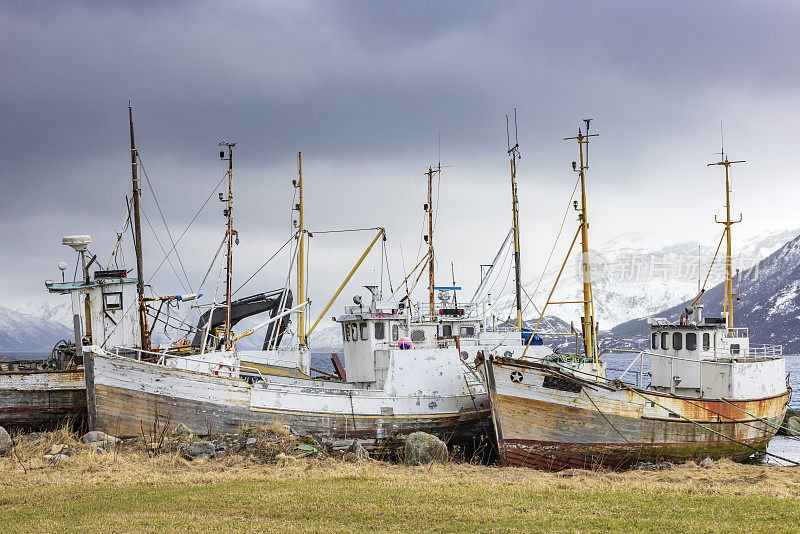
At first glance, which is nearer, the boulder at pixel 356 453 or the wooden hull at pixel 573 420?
the boulder at pixel 356 453

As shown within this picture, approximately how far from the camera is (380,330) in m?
28.5

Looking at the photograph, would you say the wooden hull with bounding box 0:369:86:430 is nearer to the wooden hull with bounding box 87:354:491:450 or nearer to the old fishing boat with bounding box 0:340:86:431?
the old fishing boat with bounding box 0:340:86:431

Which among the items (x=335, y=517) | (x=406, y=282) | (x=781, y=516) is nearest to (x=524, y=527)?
(x=335, y=517)

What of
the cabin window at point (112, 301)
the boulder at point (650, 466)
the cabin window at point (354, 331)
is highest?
the cabin window at point (112, 301)

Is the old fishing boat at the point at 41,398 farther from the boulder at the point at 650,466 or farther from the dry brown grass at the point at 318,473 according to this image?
the boulder at the point at 650,466

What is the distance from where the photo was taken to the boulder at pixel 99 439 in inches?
891

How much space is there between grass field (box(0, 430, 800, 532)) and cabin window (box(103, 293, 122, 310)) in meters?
12.1

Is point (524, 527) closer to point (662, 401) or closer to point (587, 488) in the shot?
point (587, 488)

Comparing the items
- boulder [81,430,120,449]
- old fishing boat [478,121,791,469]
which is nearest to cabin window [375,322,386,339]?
old fishing boat [478,121,791,469]

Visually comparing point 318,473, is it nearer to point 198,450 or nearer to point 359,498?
point 359,498

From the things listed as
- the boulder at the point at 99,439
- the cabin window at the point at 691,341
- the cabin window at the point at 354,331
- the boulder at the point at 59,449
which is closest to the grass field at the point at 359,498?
the boulder at the point at 59,449

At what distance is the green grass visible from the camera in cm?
1325

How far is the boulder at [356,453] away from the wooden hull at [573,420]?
4.38 metres

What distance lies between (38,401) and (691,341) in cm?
2354
